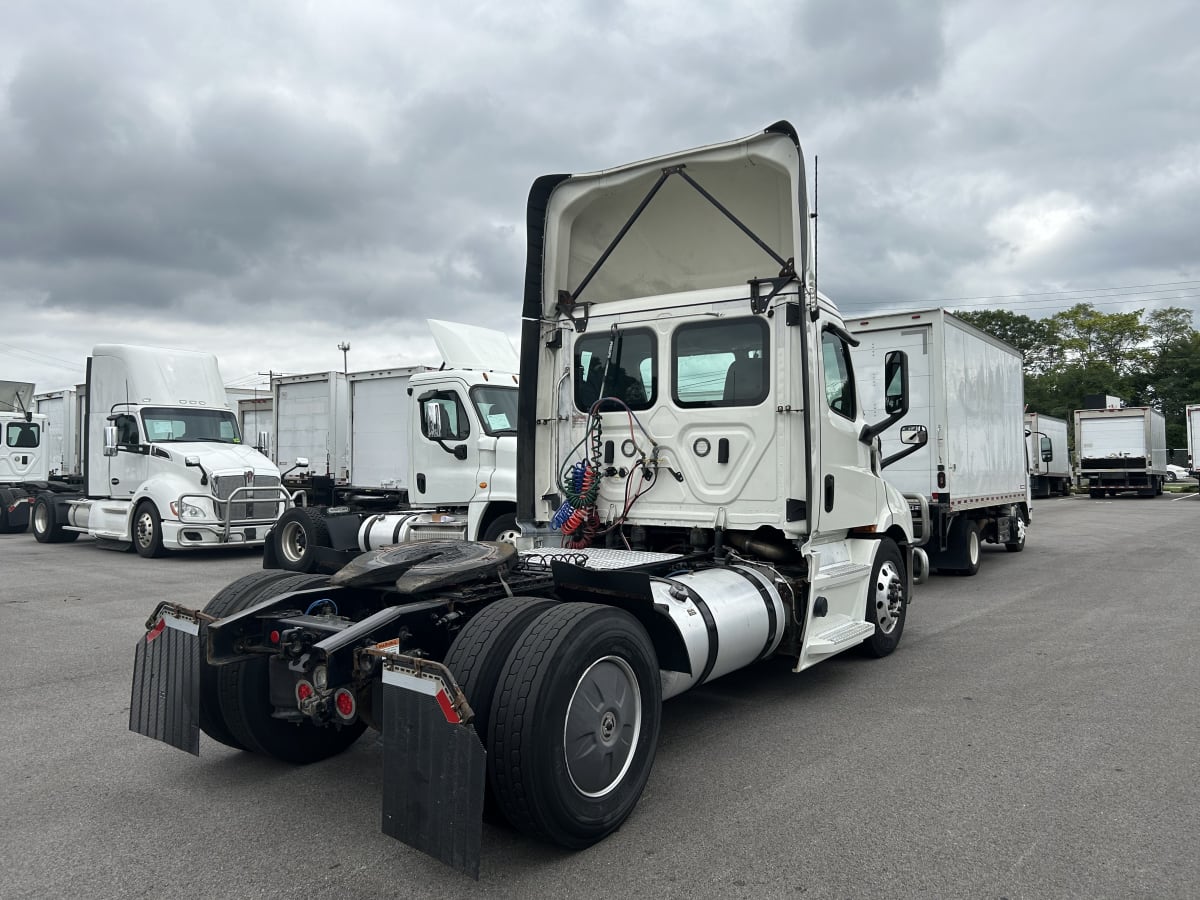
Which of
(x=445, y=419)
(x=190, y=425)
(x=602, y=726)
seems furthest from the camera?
(x=190, y=425)

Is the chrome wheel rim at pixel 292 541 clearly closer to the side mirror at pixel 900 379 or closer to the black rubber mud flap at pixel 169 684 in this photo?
the black rubber mud flap at pixel 169 684

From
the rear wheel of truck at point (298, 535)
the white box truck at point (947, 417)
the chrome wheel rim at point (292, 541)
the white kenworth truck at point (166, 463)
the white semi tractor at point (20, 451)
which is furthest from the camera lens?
the white semi tractor at point (20, 451)

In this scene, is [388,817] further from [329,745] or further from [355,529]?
[355,529]

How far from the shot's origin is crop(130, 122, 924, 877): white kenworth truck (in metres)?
3.29

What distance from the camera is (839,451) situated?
6059 mm

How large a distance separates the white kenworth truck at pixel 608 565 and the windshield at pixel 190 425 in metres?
11.0

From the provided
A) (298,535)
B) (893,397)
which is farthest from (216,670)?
(298,535)

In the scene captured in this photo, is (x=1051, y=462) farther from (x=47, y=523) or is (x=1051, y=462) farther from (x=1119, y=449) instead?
(x=47, y=523)

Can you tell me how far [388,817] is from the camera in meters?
3.16

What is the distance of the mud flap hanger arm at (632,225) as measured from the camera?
569cm

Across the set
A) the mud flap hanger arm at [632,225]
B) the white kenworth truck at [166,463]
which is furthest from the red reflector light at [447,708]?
the white kenworth truck at [166,463]

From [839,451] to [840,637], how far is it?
4.26 ft

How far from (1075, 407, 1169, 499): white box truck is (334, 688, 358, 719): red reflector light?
36616 millimetres

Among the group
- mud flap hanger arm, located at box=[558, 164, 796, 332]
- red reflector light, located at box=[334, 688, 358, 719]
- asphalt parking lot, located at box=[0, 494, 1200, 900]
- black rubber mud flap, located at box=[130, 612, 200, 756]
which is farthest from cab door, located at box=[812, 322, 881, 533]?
black rubber mud flap, located at box=[130, 612, 200, 756]
